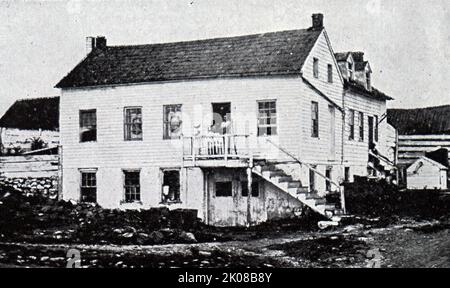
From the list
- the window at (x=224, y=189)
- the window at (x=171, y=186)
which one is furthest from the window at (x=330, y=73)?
the window at (x=171, y=186)

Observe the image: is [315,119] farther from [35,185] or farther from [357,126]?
[35,185]

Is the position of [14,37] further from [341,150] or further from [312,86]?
[341,150]

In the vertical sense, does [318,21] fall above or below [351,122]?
above

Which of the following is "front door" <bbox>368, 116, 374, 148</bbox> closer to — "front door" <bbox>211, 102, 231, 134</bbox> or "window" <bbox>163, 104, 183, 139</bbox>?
"front door" <bbox>211, 102, 231, 134</bbox>

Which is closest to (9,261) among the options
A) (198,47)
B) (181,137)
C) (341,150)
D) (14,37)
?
(14,37)

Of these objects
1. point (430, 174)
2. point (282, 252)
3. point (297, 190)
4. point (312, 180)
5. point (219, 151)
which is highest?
point (219, 151)

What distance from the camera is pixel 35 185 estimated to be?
95.2ft

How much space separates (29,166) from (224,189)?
7778 millimetres

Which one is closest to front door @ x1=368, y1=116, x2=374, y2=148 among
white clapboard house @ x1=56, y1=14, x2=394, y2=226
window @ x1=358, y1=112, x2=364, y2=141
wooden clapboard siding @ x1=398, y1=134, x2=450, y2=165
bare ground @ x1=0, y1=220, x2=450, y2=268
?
window @ x1=358, y1=112, x2=364, y2=141

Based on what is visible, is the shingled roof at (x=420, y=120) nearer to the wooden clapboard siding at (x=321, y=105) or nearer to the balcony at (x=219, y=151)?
the wooden clapboard siding at (x=321, y=105)

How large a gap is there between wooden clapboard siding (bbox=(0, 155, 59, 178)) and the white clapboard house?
1.85 feet

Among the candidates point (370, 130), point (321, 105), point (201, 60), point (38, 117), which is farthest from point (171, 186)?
point (370, 130)

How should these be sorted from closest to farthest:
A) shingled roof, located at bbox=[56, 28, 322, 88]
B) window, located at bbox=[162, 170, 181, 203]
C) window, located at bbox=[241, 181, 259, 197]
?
shingled roof, located at bbox=[56, 28, 322, 88], window, located at bbox=[241, 181, 259, 197], window, located at bbox=[162, 170, 181, 203]

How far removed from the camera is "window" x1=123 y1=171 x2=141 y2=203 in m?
28.8
